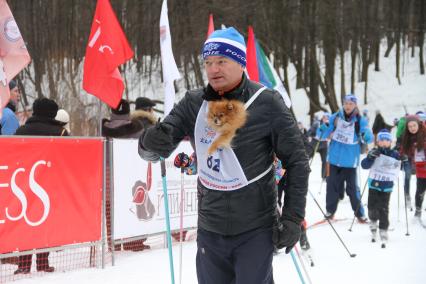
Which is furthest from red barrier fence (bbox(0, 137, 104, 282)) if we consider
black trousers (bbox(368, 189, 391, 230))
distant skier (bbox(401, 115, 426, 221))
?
Answer: distant skier (bbox(401, 115, 426, 221))

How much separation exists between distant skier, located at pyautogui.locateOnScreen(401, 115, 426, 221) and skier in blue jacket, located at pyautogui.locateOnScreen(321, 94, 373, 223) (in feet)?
3.26

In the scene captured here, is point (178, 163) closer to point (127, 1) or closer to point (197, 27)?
point (197, 27)

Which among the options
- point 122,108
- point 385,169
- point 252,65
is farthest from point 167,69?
point 385,169

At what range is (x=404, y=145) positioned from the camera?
32.0 feet

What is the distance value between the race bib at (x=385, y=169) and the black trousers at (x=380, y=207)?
0.24 metres

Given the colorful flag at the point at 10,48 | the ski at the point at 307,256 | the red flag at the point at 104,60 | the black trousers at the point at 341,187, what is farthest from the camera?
the black trousers at the point at 341,187

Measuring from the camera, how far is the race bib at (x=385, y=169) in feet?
26.2

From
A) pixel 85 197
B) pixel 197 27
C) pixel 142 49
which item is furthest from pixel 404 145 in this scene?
pixel 142 49

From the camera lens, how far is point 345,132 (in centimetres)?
926

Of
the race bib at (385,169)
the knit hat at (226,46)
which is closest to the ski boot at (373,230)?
the race bib at (385,169)

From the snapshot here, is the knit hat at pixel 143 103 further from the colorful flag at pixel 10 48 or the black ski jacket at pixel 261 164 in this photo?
the black ski jacket at pixel 261 164

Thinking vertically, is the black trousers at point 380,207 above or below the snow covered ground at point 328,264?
above

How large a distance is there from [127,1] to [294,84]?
40.8 ft

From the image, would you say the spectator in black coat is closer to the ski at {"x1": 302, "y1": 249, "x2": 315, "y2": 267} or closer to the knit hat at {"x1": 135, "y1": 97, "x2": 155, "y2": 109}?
the knit hat at {"x1": 135, "y1": 97, "x2": 155, "y2": 109}
